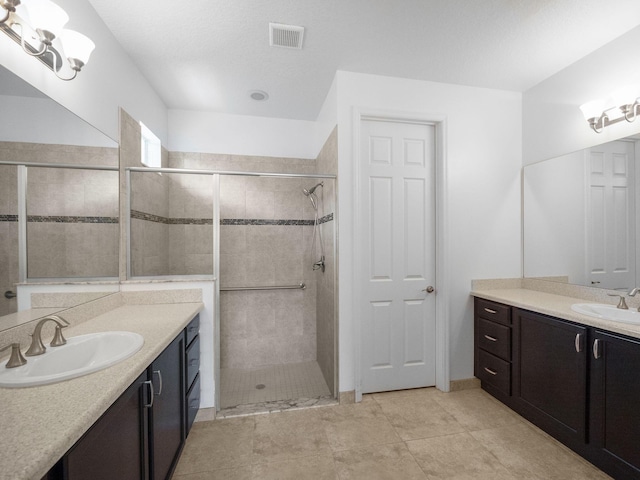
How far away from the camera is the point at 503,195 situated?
2.61 metres

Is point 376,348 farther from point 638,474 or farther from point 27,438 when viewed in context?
point 27,438

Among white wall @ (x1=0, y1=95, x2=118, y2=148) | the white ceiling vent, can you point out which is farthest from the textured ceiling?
white wall @ (x1=0, y1=95, x2=118, y2=148)

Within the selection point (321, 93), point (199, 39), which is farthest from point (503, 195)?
Answer: point (199, 39)

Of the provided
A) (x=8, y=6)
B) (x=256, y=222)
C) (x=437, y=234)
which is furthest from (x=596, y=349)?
(x=8, y=6)

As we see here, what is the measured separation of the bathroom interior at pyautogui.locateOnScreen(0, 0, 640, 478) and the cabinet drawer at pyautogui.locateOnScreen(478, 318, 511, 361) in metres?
0.13

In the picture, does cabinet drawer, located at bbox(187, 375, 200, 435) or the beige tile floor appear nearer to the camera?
the beige tile floor

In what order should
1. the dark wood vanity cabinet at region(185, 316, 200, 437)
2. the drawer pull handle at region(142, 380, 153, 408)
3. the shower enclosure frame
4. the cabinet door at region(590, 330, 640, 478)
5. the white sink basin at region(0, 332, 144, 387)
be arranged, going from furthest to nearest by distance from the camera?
the shower enclosure frame
the dark wood vanity cabinet at region(185, 316, 200, 437)
the cabinet door at region(590, 330, 640, 478)
the drawer pull handle at region(142, 380, 153, 408)
the white sink basin at region(0, 332, 144, 387)

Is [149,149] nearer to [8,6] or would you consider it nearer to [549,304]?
[8,6]

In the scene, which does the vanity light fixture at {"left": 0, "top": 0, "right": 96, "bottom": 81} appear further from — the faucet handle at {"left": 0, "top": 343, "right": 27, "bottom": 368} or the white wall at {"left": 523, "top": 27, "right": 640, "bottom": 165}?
the white wall at {"left": 523, "top": 27, "right": 640, "bottom": 165}

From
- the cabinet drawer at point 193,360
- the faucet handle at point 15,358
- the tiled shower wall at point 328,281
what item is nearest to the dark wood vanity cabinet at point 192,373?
the cabinet drawer at point 193,360

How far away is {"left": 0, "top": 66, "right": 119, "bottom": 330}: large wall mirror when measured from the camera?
1136 mm

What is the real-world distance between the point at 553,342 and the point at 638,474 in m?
0.68

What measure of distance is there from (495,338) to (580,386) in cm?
64

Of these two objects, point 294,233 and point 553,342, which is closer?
point 553,342
